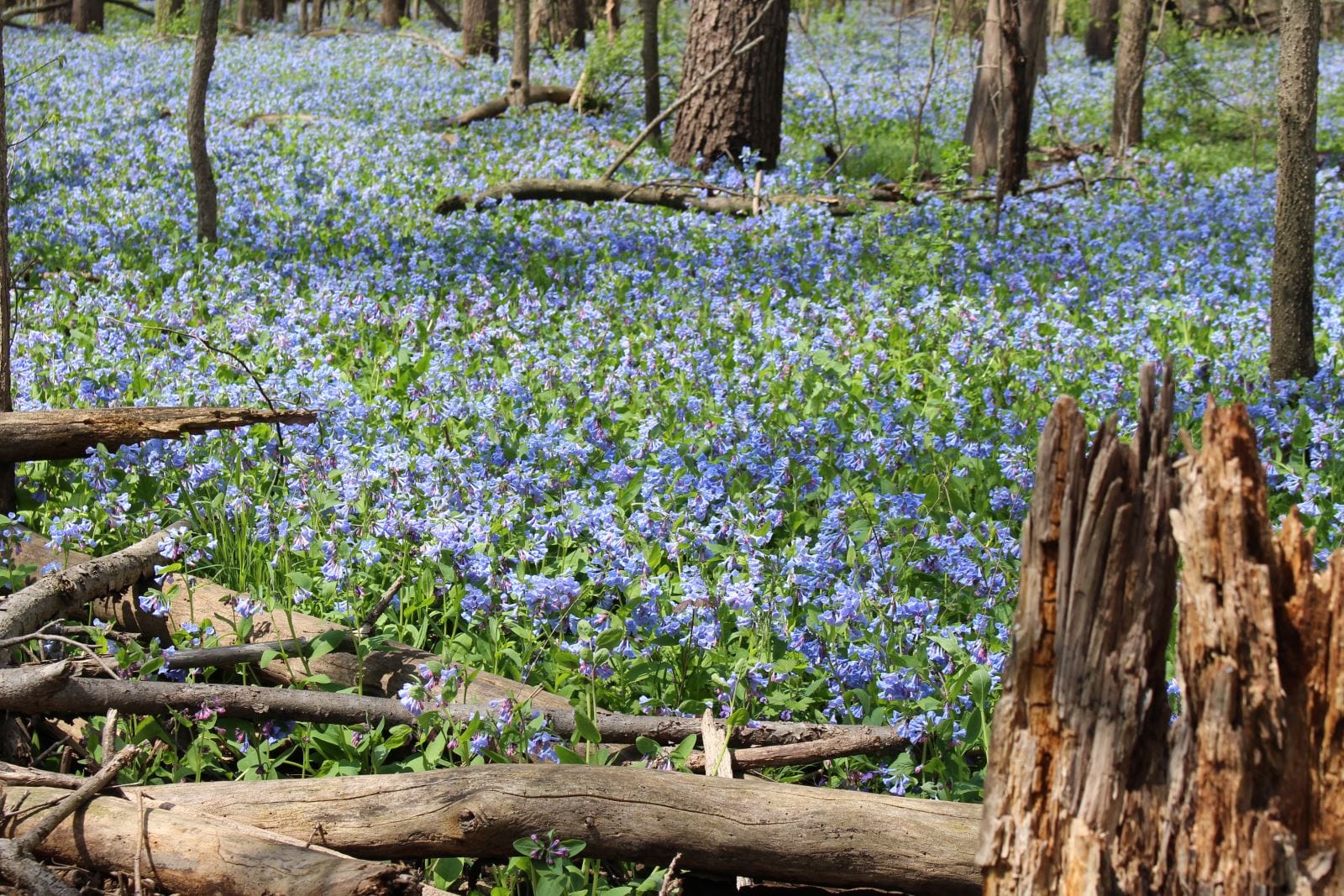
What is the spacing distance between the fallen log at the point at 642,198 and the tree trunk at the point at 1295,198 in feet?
11.9

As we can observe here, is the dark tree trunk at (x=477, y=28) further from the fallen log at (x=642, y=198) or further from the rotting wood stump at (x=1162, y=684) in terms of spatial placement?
the rotting wood stump at (x=1162, y=684)

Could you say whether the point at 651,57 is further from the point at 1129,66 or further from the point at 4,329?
the point at 4,329

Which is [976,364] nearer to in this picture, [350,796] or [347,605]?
[347,605]

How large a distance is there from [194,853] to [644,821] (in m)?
0.81

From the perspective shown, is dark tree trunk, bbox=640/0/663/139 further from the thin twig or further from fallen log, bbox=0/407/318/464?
the thin twig

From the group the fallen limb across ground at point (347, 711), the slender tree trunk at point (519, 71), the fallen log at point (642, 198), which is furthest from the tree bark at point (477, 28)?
the fallen limb across ground at point (347, 711)

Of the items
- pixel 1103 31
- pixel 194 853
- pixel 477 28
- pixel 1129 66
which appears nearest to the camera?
pixel 194 853

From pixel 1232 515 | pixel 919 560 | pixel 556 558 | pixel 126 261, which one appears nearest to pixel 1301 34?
pixel 919 560

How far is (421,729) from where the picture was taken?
2.66m

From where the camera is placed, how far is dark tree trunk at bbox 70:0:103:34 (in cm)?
1945

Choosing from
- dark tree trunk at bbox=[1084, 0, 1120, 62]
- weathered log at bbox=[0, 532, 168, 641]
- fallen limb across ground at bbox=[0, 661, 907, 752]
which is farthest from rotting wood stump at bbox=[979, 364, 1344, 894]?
dark tree trunk at bbox=[1084, 0, 1120, 62]

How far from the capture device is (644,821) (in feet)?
7.51

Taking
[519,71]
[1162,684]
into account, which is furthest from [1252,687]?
[519,71]

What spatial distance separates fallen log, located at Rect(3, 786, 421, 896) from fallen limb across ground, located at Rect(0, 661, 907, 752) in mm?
349
